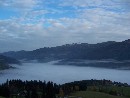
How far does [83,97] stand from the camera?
19912 centimetres

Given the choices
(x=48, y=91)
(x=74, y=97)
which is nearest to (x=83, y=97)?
(x=74, y=97)

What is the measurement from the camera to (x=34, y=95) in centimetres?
16700

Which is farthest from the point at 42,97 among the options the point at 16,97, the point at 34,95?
the point at 16,97

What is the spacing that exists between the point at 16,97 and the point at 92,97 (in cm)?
4783

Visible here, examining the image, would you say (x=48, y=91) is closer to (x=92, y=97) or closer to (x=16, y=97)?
(x=16, y=97)

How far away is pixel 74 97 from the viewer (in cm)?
19962

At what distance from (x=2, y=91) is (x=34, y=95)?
2425cm

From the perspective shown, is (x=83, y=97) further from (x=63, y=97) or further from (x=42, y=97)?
(x=42, y=97)

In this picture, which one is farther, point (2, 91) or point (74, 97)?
point (74, 97)

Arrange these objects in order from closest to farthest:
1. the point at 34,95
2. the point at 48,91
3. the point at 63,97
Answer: the point at 34,95 → the point at 48,91 → the point at 63,97

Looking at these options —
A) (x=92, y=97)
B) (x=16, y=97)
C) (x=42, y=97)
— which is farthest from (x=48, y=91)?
(x=92, y=97)

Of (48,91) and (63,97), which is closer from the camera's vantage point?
(48,91)

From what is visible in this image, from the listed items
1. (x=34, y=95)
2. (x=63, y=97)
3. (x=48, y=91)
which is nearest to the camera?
(x=34, y=95)

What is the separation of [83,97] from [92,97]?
5.67 metres
